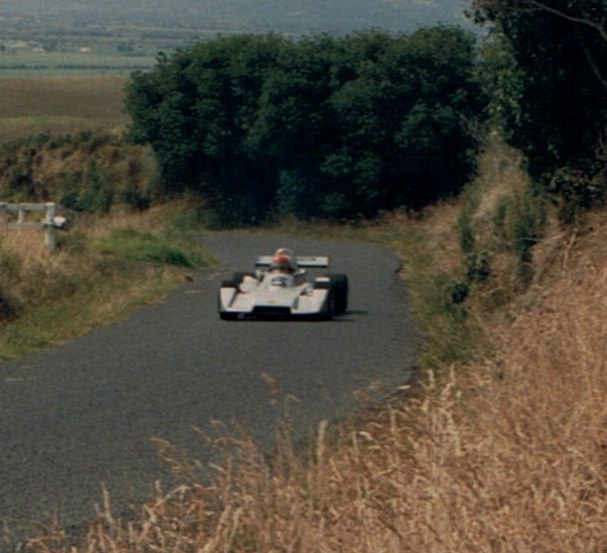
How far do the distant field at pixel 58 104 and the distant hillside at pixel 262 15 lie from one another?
884cm

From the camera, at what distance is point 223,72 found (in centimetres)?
5172

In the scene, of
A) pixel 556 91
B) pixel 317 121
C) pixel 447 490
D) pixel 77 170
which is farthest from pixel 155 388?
pixel 77 170

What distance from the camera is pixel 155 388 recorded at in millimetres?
12625

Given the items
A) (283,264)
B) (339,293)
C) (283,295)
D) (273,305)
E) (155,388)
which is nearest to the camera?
(155,388)

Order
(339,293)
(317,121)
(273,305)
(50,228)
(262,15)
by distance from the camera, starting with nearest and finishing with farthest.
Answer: (273,305), (339,293), (50,228), (317,121), (262,15)

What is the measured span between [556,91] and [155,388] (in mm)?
8856

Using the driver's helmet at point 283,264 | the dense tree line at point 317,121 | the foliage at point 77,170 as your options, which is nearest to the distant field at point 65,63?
the foliage at point 77,170

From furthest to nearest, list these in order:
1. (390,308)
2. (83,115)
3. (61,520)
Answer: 1. (83,115)
2. (390,308)
3. (61,520)

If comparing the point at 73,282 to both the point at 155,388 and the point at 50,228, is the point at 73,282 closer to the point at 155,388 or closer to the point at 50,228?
the point at 50,228

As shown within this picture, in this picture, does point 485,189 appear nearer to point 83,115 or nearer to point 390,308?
point 390,308

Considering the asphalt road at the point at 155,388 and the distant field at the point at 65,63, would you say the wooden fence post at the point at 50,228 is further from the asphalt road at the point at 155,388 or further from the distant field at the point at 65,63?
the distant field at the point at 65,63

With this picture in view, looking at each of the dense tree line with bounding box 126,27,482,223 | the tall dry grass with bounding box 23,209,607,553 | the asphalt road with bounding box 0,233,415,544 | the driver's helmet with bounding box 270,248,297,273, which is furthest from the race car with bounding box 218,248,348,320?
the dense tree line with bounding box 126,27,482,223

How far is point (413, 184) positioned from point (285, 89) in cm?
523

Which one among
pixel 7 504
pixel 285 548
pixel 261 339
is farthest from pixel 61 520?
pixel 261 339
